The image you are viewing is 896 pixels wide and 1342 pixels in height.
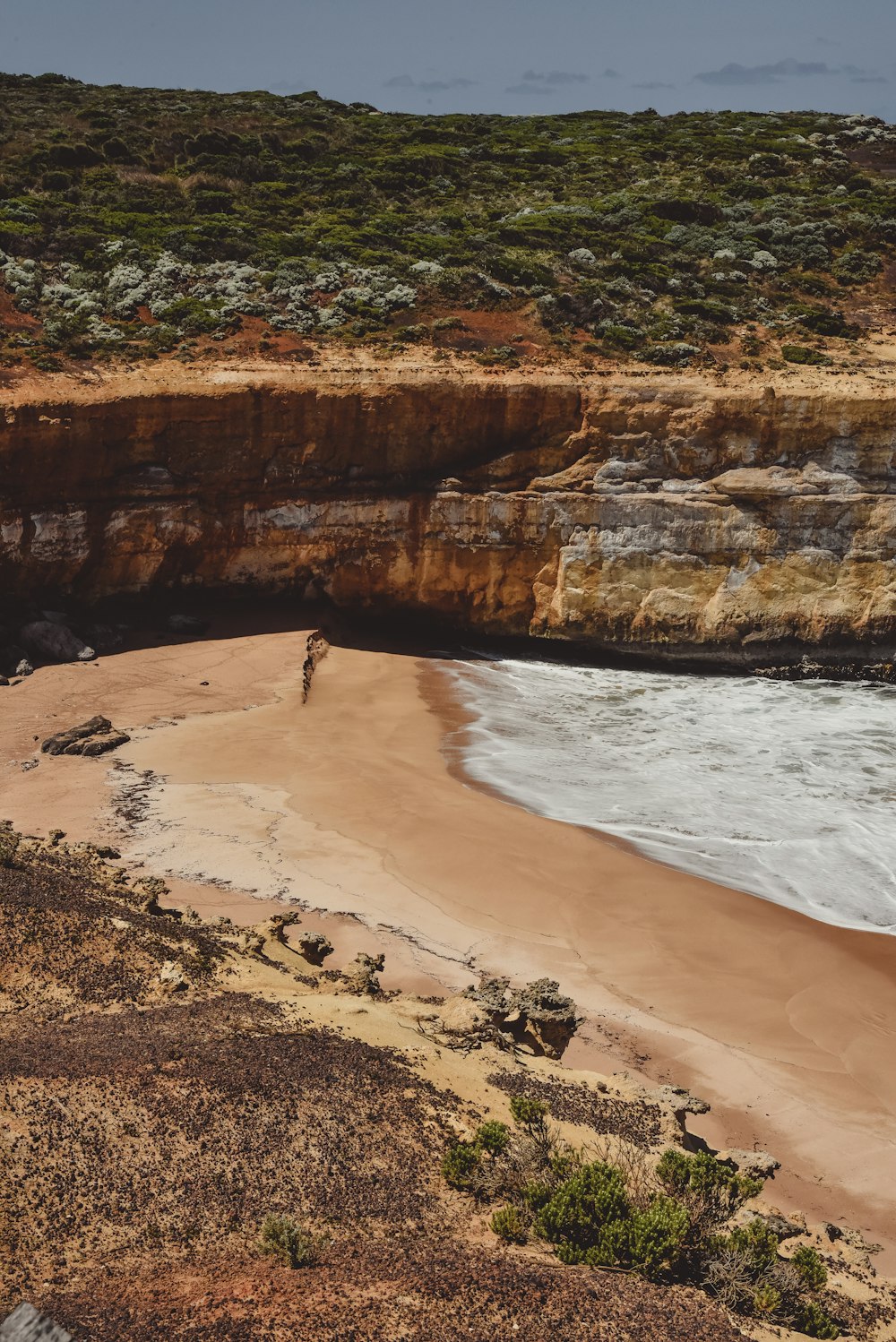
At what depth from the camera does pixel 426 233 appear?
113 ft

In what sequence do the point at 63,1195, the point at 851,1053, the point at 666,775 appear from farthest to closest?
the point at 666,775 < the point at 851,1053 < the point at 63,1195

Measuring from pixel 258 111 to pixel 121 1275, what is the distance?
5515 centimetres

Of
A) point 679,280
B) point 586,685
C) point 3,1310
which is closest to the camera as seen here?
point 3,1310

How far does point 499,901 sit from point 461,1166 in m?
6.25

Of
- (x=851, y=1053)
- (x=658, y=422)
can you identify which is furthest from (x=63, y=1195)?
(x=658, y=422)

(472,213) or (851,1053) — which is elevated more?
(472,213)

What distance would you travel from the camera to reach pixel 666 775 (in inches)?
737

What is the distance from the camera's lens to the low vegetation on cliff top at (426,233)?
86.1ft

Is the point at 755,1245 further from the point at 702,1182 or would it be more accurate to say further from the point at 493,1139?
the point at 493,1139

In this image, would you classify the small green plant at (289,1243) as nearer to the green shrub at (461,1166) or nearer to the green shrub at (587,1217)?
the green shrub at (461,1166)

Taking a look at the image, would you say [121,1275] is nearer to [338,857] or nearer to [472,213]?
[338,857]

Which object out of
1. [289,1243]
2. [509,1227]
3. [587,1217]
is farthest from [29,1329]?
[587,1217]

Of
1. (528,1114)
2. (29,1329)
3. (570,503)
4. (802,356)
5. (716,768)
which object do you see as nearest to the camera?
(29,1329)

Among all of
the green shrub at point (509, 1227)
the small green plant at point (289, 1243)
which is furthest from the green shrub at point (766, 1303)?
the small green plant at point (289, 1243)
